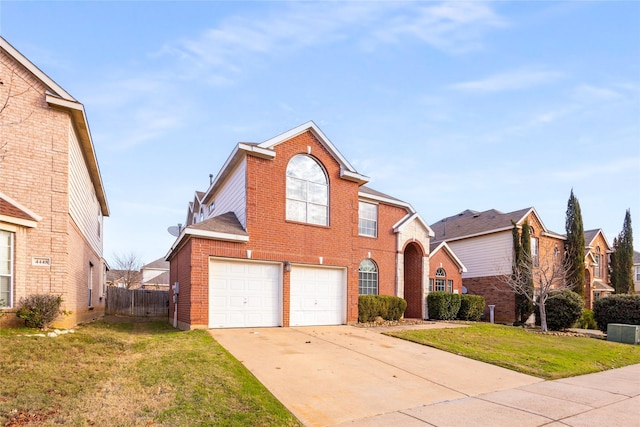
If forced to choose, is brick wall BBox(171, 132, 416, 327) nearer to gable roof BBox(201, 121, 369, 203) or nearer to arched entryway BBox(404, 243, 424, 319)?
gable roof BBox(201, 121, 369, 203)

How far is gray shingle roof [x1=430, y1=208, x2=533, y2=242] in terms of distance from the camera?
27.7 meters

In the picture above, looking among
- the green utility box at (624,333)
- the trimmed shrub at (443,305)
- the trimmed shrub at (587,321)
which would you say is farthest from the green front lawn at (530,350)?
the trimmed shrub at (587,321)

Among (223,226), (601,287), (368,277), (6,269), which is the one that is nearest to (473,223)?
(601,287)

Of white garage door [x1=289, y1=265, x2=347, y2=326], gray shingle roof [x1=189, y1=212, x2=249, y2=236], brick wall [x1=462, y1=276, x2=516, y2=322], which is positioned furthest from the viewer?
brick wall [x1=462, y1=276, x2=516, y2=322]

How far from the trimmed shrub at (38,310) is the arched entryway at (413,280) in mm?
17065

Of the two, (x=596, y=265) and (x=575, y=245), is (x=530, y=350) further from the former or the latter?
(x=596, y=265)

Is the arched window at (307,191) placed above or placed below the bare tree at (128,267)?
above

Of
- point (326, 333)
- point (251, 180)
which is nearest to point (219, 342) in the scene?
point (326, 333)

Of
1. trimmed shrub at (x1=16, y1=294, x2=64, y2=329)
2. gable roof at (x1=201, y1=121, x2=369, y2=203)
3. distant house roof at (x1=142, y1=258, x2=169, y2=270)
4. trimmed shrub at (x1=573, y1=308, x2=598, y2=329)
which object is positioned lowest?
trimmed shrub at (x1=573, y1=308, x2=598, y2=329)

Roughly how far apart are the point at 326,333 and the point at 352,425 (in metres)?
8.04

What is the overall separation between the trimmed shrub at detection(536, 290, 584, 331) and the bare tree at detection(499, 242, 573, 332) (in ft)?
0.90

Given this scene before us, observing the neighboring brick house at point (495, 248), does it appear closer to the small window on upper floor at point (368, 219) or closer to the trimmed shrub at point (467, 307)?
the trimmed shrub at point (467, 307)

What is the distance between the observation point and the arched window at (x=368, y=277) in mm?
20016

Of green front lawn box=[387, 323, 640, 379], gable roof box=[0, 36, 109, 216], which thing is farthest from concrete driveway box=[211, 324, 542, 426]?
gable roof box=[0, 36, 109, 216]
